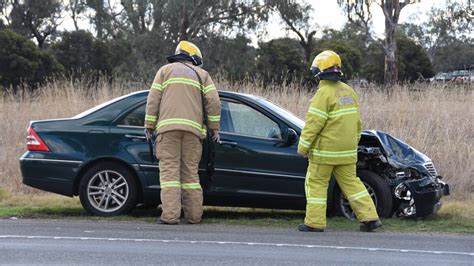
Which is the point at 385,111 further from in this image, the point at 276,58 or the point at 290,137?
the point at 276,58

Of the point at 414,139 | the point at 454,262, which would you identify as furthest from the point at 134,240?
the point at 414,139

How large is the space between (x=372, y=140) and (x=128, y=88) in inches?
375

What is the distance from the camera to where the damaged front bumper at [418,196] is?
786 cm

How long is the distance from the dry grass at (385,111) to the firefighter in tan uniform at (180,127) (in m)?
4.75

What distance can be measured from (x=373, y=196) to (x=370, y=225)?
82cm

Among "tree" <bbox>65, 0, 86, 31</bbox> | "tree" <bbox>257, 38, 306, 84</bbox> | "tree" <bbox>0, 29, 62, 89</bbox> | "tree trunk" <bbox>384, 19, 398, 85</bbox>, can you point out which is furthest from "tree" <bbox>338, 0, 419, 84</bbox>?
"tree" <bbox>65, 0, 86, 31</bbox>

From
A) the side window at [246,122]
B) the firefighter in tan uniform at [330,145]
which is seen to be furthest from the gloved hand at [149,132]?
the firefighter in tan uniform at [330,145]

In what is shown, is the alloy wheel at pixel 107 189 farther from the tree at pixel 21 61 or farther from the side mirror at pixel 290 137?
the tree at pixel 21 61

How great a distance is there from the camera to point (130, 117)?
8086mm

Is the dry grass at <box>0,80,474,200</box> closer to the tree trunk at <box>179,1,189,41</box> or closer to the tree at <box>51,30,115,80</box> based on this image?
the tree trunk at <box>179,1,189,41</box>

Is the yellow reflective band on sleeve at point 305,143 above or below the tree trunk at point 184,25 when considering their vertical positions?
below

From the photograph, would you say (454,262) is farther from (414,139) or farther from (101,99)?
(101,99)

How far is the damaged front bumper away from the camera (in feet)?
25.8

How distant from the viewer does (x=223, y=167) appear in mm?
7867
